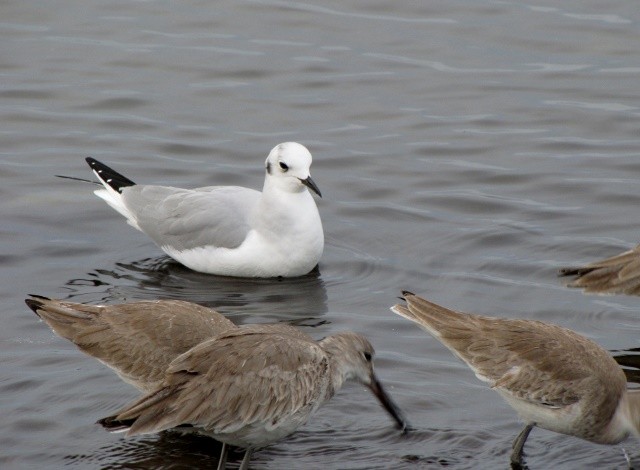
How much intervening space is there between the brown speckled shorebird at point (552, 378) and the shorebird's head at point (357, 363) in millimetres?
557

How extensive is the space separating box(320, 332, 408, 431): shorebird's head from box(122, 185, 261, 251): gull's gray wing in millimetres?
3023

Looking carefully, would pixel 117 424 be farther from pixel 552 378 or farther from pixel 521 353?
pixel 552 378

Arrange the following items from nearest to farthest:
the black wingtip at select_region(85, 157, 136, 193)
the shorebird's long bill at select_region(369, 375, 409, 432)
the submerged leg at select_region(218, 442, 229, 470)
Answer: the submerged leg at select_region(218, 442, 229, 470) < the shorebird's long bill at select_region(369, 375, 409, 432) < the black wingtip at select_region(85, 157, 136, 193)

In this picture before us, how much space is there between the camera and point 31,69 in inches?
616

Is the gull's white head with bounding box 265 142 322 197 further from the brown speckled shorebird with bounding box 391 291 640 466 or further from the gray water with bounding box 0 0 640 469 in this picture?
the brown speckled shorebird with bounding box 391 291 640 466

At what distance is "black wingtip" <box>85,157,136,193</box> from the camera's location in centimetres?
1172

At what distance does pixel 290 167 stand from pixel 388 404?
11.2 feet

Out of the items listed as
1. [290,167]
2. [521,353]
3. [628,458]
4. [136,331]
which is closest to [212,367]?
[136,331]

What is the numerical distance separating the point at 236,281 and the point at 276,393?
3682 mm

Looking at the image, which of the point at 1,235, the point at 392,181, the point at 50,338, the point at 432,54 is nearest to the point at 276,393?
the point at 50,338

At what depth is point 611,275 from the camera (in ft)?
30.7

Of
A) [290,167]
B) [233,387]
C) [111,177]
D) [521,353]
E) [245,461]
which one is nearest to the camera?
[233,387]

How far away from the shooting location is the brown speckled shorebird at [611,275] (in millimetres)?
9281

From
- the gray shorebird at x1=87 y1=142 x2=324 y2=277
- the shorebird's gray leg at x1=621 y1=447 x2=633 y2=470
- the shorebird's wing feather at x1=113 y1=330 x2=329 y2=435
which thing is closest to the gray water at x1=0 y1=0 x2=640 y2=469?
the shorebird's gray leg at x1=621 y1=447 x2=633 y2=470
